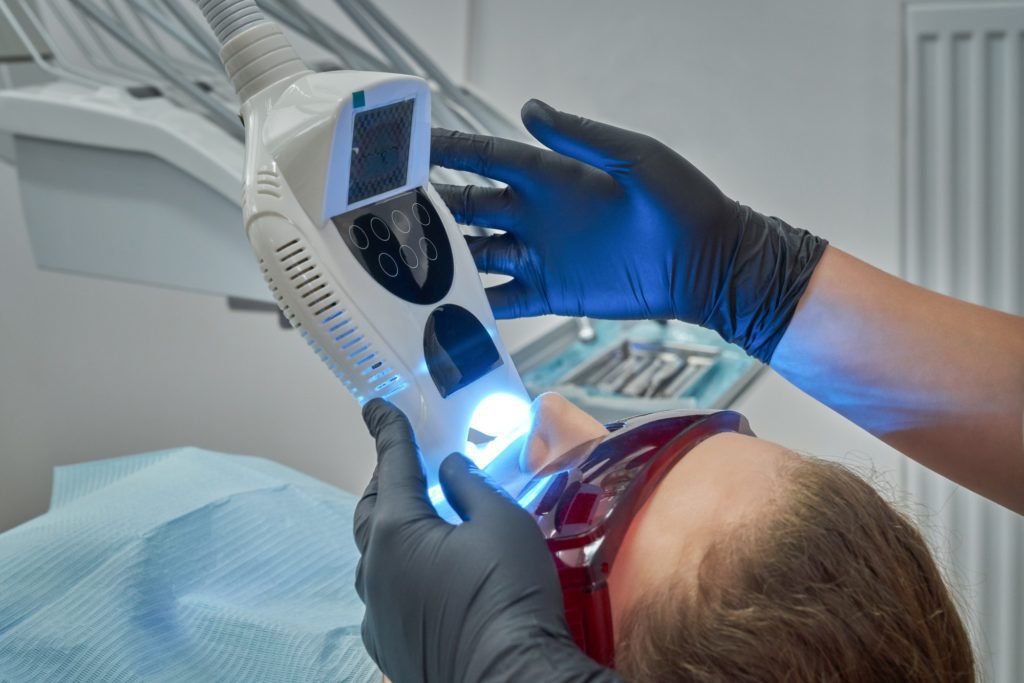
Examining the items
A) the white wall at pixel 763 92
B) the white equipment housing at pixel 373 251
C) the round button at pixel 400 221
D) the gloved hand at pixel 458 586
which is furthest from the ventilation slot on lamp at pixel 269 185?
the white wall at pixel 763 92

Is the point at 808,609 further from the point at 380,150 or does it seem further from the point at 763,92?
the point at 763,92

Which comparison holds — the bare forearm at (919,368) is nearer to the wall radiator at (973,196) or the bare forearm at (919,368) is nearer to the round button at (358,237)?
the round button at (358,237)

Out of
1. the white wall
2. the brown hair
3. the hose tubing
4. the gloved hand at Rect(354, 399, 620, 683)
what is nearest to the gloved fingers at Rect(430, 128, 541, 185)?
the hose tubing

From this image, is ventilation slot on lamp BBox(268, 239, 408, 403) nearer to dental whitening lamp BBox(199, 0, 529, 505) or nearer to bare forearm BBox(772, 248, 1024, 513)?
dental whitening lamp BBox(199, 0, 529, 505)

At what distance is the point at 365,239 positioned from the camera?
0.75m

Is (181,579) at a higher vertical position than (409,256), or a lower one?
lower

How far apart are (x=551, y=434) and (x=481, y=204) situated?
0.91 ft

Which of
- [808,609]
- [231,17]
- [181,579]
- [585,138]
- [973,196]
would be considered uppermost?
[231,17]

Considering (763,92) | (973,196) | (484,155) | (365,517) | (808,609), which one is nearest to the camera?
(808,609)

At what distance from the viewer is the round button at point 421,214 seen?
0.79m

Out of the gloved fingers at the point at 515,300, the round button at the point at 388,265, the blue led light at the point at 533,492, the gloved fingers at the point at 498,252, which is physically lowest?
the blue led light at the point at 533,492

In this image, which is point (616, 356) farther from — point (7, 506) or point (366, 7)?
point (7, 506)

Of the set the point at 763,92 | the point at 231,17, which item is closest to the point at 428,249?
the point at 231,17

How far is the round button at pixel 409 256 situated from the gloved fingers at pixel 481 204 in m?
0.21
